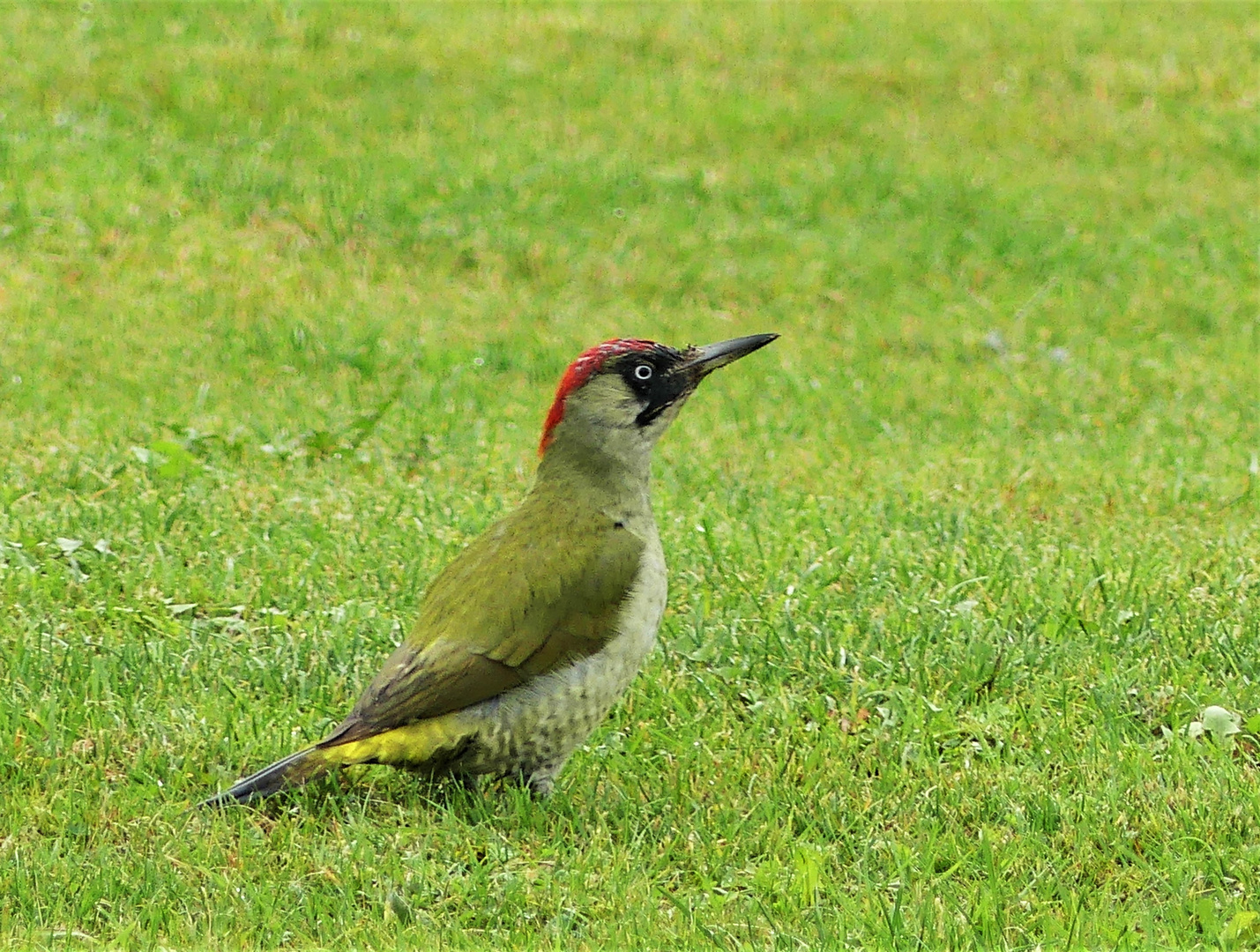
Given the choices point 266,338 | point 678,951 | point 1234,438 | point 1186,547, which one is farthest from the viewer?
point 266,338

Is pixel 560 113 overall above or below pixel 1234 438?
above

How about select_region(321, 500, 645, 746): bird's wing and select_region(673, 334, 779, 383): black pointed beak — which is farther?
select_region(673, 334, 779, 383): black pointed beak

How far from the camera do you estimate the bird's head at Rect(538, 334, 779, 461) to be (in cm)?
554

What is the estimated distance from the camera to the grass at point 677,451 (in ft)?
16.0

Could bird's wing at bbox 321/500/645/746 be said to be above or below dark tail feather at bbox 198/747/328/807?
above

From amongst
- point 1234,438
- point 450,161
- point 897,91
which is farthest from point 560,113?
point 1234,438

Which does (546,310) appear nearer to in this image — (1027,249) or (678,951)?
(1027,249)

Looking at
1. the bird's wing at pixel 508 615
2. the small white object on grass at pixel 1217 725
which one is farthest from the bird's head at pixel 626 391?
the small white object on grass at pixel 1217 725

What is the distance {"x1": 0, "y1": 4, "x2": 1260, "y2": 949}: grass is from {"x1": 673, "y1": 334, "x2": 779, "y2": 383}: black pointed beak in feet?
4.00

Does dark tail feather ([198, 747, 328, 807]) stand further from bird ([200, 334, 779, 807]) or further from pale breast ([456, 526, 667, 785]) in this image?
pale breast ([456, 526, 667, 785])

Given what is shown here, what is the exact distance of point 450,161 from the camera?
1423cm

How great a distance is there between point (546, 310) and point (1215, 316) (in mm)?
5009

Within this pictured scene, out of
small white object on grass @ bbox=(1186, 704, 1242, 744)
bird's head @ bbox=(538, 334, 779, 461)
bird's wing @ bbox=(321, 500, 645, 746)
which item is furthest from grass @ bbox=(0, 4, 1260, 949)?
bird's head @ bbox=(538, 334, 779, 461)

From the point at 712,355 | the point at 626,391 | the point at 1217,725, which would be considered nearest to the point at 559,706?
the point at 626,391
